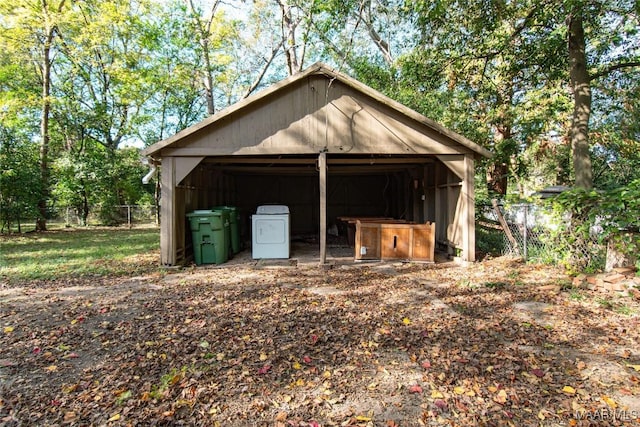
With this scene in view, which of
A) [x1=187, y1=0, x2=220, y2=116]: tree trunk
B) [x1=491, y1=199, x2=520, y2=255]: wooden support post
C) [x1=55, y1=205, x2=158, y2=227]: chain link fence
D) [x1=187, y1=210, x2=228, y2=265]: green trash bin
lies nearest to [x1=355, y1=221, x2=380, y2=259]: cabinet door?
[x1=491, y1=199, x2=520, y2=255]: wooden support post

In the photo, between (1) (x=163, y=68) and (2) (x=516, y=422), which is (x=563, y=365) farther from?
(1) (x=163, y=68)

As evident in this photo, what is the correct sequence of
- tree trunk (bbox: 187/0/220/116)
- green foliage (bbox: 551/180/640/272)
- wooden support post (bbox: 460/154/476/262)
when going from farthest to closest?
1. tree trunk (bbox: 187/0/220/116)
2. wooden support post (bbox: 460/154/476/262)
3. green foliage (bbox: 551/180/640/272)

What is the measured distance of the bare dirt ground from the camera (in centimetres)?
231

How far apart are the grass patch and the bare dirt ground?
1.19 m

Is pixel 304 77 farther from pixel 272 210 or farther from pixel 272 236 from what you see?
pixel 272 236

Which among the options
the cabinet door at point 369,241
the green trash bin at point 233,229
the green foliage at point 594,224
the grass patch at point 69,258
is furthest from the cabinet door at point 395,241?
the grass patch at point 69,258

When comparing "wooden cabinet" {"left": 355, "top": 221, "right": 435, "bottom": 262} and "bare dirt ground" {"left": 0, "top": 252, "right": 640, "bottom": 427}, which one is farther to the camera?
"wooden cabinet" {"left": 355, "top": 221, "right": 435, "bottom": 262}

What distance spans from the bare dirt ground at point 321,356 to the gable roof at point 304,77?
282 centimetres

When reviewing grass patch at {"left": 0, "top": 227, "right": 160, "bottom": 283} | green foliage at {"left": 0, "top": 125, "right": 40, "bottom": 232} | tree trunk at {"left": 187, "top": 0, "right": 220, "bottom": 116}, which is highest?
tree trunk at {"left": 187, "top": 0, "right": 220, "bottom": 116}

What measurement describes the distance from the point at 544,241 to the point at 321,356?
17.5 feet

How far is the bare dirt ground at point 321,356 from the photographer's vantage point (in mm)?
2311

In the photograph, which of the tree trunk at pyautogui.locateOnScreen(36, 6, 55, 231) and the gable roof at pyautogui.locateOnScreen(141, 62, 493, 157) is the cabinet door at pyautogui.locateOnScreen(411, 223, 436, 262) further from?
the tree trunk at pyautogui.locateOnScreen(36, 6, 55, 231)

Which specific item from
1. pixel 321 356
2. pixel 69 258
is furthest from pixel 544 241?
pixel 69 258

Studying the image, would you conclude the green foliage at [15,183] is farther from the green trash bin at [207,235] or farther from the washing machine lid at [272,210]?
the washing machine lid at [272,210]
